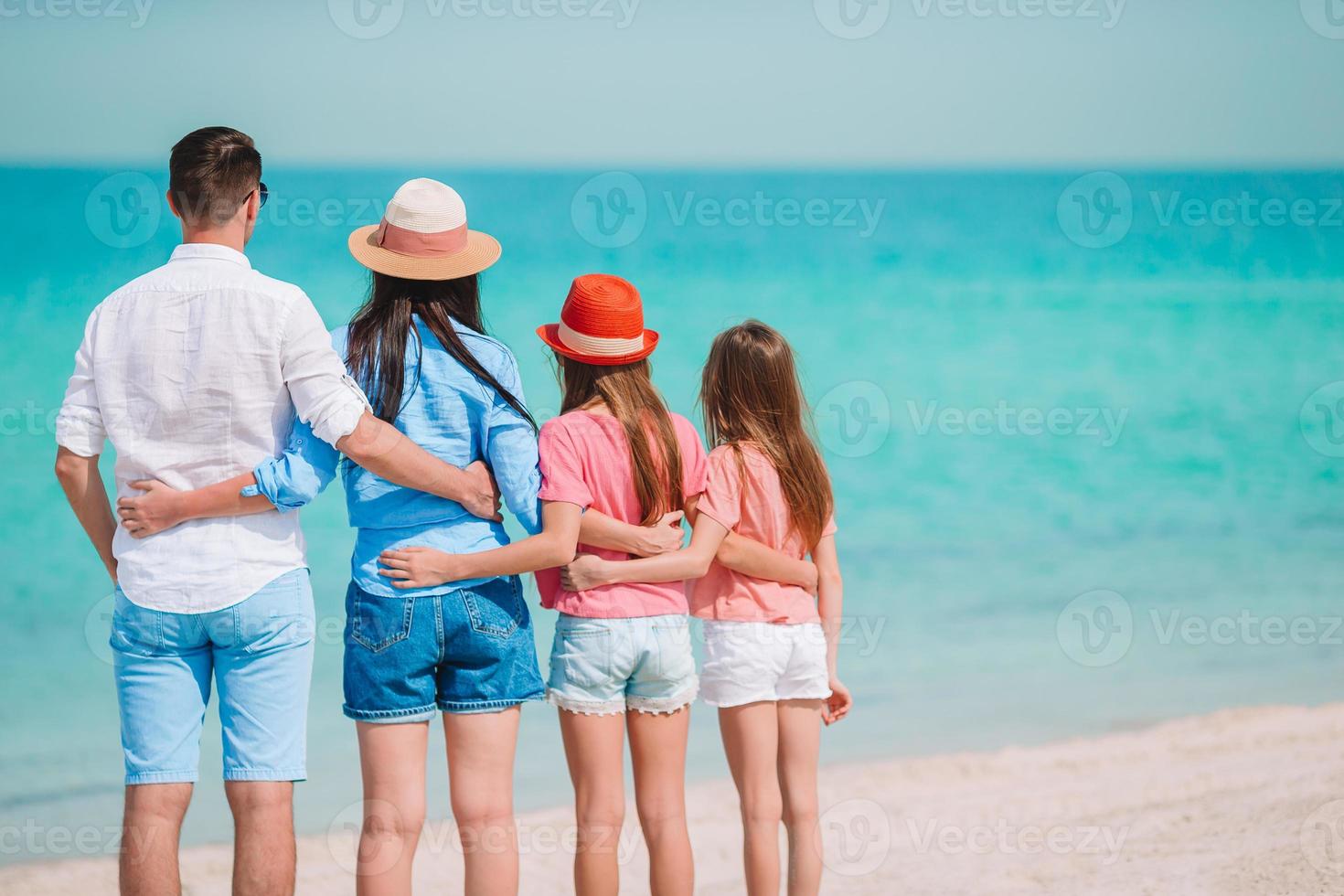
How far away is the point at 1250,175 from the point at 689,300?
1739 centimetres

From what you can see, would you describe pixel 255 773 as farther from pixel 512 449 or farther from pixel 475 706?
pixel 512 449

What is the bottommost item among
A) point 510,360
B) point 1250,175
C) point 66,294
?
point 510,360

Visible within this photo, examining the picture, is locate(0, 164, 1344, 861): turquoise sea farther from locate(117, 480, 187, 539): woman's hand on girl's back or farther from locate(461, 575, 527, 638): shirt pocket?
locate(117, 480, 187, 539): woman's hand on girl's back

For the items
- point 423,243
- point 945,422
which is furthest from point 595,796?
point 945,422

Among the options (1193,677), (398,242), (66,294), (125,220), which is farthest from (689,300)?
(398,242)

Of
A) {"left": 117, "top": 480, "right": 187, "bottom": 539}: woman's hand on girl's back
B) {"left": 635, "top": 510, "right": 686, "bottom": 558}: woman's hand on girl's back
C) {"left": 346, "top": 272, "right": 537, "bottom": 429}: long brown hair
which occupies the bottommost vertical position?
{"left": 635, "top": 510, "right": 686, "bottom": 558}: woman's hand on girl's back

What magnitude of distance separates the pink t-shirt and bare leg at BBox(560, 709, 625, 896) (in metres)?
0.22

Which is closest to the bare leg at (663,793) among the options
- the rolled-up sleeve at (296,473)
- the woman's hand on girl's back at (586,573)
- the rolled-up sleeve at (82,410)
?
the woman's hand on girl's back at (586,573)

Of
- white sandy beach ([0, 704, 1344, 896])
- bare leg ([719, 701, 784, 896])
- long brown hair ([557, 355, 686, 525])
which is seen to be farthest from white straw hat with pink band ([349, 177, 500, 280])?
white sandy beach ([0, 704, 1344, 896])

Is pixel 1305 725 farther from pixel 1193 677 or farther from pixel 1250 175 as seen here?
pixel 1250 175

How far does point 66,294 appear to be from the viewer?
16.2m

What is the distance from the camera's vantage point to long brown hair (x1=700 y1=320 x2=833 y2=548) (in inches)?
107

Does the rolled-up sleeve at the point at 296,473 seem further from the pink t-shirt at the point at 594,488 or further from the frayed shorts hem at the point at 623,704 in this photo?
the frayed shorts hem at the point at 623,704

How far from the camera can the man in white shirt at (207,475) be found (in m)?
2.12
